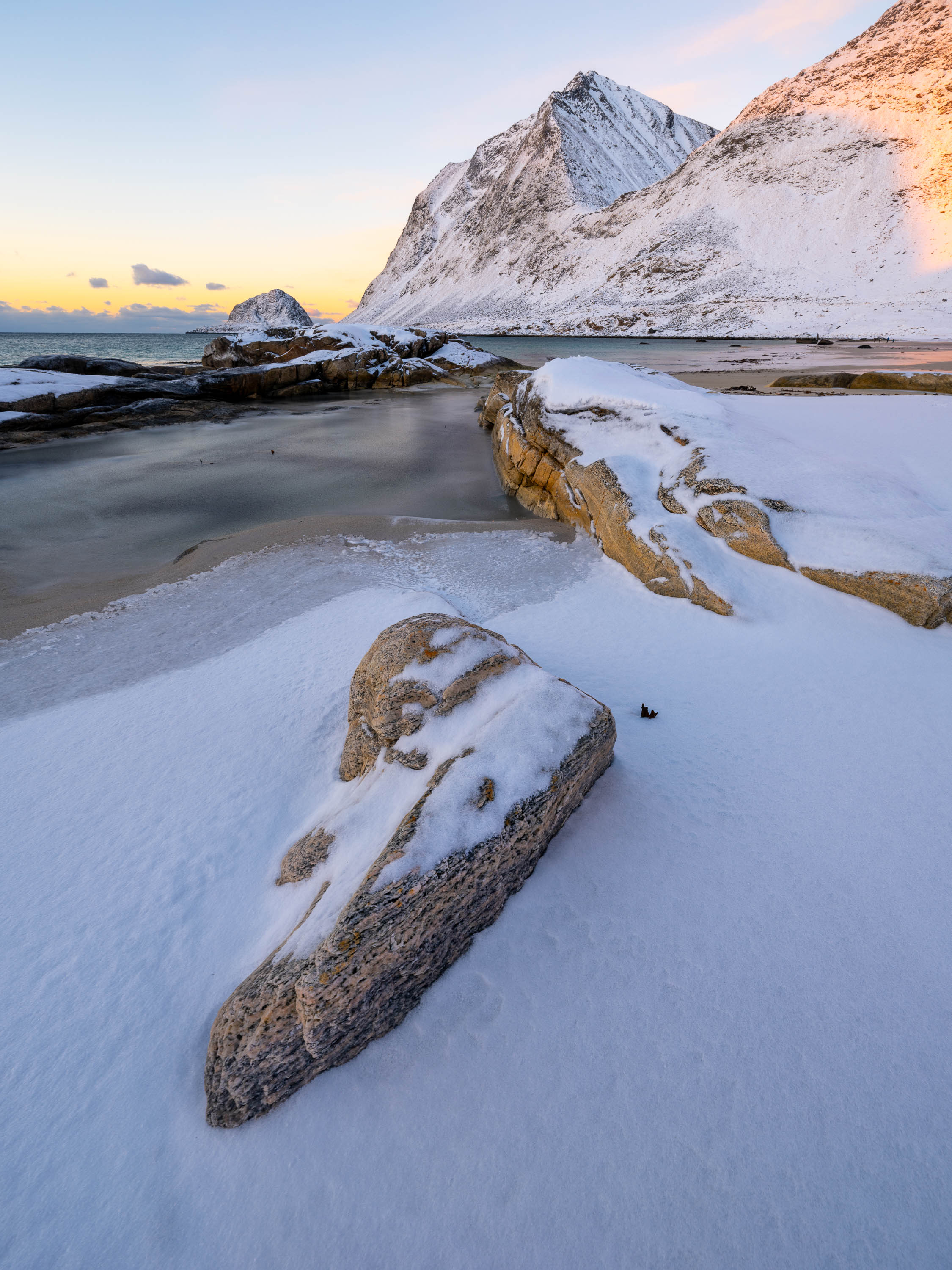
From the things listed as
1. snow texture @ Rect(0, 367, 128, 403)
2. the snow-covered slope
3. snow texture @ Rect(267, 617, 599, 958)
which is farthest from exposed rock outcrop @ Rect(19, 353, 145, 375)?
the snow-covered slope

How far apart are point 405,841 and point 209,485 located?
14343mm

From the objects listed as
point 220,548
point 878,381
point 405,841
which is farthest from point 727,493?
point 878,381

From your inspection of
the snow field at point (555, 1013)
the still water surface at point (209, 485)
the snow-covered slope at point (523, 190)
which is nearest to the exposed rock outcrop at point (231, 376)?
the still water surface at point (209, 485)

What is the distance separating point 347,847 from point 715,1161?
226 centimetres

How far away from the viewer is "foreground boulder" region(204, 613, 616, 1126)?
2.56m

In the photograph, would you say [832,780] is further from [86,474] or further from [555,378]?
[86,474]

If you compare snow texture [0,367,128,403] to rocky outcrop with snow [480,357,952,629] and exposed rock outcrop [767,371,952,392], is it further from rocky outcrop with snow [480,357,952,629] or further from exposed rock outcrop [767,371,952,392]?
exposed rock outcrop [767,371,952,392]

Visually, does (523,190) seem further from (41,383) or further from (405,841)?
(405,841)

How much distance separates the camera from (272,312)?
468 ft

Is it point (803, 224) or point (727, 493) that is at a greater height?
point (803, 224)

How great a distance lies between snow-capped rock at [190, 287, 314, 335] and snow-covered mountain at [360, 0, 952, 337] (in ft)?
211

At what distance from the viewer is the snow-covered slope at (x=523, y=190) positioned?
396 feet

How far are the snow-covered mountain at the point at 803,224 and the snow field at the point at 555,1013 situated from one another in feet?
208

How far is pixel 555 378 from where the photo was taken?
11430 millimetres
